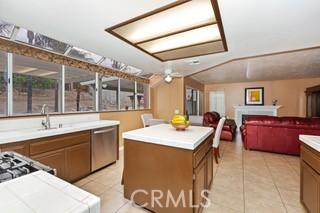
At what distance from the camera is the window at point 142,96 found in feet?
16.8

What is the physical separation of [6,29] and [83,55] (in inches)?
45.8

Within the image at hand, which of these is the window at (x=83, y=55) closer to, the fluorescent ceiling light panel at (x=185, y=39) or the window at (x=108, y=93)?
the window at (x=108, y=93)

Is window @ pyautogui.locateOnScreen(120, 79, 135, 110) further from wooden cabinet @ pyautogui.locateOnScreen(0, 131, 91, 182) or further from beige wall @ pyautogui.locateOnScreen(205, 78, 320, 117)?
beige wall @ pyautogui.locateOnScreen(205, 78, 320, 117)

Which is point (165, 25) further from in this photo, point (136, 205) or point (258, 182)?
point (258, 182)

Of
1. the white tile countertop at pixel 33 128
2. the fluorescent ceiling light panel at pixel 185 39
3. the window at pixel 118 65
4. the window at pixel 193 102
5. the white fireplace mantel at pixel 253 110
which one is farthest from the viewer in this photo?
the white fireplace mantel at pixel 253 110

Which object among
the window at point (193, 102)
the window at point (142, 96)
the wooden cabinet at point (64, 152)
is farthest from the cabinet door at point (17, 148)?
the window at point (193, 102)

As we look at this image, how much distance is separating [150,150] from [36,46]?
2396 millimetres

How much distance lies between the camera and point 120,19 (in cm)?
189

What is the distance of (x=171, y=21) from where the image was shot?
198 cm

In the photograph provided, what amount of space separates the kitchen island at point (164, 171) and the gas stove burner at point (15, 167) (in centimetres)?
103

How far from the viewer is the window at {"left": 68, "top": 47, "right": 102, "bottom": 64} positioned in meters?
2.94

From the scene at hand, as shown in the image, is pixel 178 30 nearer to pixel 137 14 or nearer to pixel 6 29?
pixel 137 14

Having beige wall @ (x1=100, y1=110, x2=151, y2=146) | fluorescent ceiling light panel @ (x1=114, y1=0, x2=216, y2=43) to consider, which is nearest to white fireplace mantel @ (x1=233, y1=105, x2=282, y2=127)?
beige wall @ (x1=100, y1=110, x2=151, y2=146)

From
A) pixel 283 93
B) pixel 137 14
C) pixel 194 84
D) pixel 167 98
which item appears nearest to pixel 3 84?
pixel 137 14
